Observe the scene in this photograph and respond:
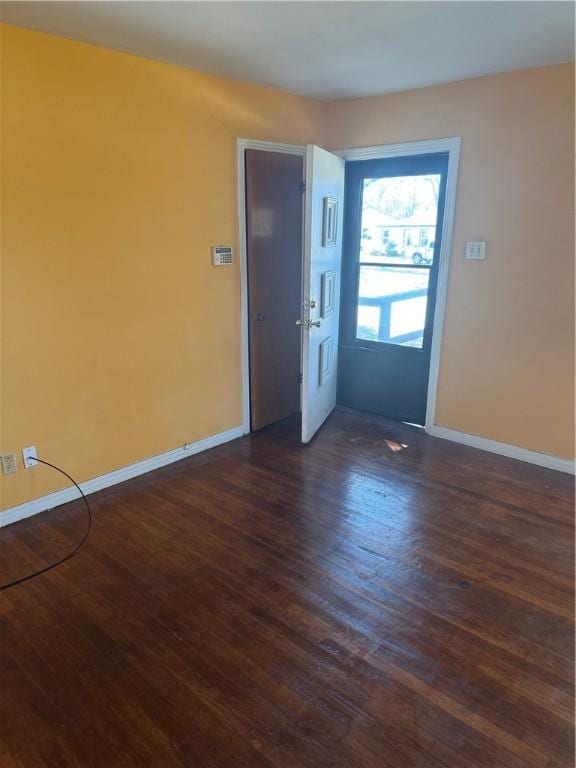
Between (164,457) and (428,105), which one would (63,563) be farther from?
(428,105)

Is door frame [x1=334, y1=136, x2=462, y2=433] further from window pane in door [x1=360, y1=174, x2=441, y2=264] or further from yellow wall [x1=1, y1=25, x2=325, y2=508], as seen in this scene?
yellow wall [x1=1, y1=25, x2=325, y2=508]

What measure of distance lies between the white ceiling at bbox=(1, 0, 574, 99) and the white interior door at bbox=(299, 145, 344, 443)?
59cm

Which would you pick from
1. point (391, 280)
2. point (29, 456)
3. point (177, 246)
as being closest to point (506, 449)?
point (391, 280)

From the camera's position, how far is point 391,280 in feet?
12.7

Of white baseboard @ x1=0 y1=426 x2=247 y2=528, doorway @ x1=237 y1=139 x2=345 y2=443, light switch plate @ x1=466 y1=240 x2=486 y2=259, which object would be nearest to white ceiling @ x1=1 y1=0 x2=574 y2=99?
doorway @ x1=237 y1=139 x2=345 y2=443

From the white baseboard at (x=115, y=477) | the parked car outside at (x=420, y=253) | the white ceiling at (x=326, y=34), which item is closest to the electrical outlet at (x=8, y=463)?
the white baseboard at (x=115, y=477)

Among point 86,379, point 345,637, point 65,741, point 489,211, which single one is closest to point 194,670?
point 65,741

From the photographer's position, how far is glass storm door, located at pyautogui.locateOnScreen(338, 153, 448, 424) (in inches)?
142

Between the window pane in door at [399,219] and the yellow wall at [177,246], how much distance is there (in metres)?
0.28

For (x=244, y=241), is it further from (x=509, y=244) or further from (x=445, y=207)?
(x=509, y=244)

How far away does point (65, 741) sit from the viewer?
1523 millimetres

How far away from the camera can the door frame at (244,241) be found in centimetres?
333

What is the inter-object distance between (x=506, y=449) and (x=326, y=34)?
9.22 ft

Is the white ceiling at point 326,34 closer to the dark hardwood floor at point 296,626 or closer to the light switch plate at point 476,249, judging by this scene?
the light switch plate at point 476,249
